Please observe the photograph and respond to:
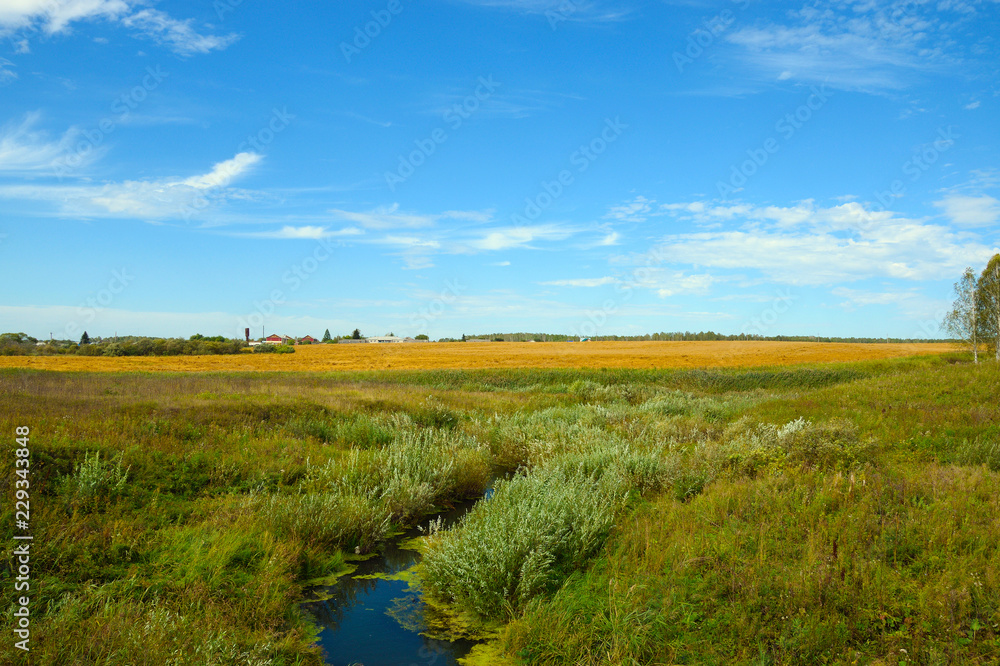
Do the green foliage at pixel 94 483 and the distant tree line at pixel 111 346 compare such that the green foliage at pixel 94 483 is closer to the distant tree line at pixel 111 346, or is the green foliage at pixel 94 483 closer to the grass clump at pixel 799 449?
the grass clump at pixel 799 449

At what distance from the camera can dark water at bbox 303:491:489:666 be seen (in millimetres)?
5312

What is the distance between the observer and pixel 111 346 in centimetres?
5931

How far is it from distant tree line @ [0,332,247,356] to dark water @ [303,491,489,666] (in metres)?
63.5

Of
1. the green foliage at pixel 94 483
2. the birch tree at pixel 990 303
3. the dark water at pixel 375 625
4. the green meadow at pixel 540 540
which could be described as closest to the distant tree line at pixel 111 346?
the green meadow at pixel 540 540

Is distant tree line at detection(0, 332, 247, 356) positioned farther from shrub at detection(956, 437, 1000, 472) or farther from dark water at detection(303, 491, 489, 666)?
shrub at detection(956, 437, 1000, 472)

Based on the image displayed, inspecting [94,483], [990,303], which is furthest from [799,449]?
[990,303]

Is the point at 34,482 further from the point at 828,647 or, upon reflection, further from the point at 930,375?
the point at 930,375

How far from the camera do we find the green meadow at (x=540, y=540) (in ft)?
14.6

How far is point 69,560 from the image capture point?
571cm

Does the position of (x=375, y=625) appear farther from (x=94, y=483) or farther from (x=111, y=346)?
(x=111, y=346)

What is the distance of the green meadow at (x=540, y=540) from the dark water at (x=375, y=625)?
0.27 metres

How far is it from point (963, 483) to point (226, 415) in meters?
13.0

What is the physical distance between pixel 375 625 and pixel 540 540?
203cm

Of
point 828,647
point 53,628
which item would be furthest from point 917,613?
point 53,628
